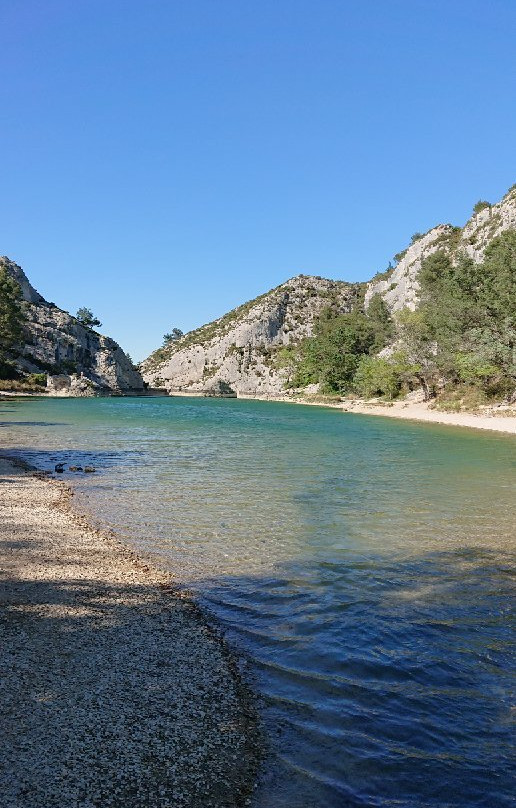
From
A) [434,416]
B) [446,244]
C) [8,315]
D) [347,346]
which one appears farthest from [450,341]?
[8,315]

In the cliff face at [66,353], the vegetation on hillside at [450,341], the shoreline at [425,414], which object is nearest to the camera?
the shoreline at [425,414]

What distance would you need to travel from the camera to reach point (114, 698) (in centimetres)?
636

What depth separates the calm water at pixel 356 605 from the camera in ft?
18.6

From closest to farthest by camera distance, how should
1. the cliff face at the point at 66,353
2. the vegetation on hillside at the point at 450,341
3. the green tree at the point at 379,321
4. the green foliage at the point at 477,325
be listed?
the green foliage at the point at 477,325 < the vegetation on hillside at the point at 450,341 < the green tree at the point at 379,321 < the cliff face at the point at 66,353

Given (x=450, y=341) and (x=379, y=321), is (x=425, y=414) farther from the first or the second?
(x=379, y=321)

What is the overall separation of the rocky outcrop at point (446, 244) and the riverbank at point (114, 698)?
106m

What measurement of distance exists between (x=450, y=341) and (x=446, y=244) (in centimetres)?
7966

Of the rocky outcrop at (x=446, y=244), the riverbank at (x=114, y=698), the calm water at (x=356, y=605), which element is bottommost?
the calm water at (x=356, y=605)

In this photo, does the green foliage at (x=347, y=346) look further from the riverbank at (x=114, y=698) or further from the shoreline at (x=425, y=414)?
the riverbank at (x=114, y=698)

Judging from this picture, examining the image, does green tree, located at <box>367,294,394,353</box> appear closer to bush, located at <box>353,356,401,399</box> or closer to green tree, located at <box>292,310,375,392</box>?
green tree, located at <box>292,310,375,392</box>

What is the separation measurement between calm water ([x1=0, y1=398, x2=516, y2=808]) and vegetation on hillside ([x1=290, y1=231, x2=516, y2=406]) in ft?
145

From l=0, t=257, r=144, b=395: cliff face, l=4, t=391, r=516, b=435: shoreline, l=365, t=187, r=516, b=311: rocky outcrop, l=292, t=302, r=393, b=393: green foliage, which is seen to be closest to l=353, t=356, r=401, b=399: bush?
l=4, t=391, r=516, b=435: shoreline

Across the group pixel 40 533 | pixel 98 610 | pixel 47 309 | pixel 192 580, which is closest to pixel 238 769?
pixel 98 610

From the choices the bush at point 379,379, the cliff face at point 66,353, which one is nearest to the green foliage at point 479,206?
the bush at point 379,379
